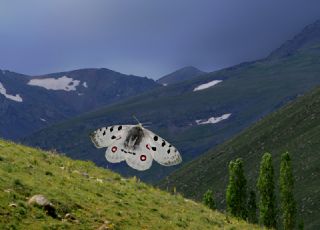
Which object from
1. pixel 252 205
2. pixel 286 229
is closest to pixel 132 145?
pixel 286 229

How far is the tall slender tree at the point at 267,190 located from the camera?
3932 inches

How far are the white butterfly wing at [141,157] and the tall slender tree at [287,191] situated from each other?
235 ft

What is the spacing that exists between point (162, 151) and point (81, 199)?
401 cm

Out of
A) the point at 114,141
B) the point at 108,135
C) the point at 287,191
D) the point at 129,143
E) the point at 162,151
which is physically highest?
the point at 108,135

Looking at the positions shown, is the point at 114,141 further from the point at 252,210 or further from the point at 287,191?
the point at 252,210

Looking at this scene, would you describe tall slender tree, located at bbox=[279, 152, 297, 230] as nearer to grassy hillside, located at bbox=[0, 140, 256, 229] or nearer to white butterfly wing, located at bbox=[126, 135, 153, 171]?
grassy hillside, located at bbox=[0, 140, 256, 229]

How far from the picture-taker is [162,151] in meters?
27.9

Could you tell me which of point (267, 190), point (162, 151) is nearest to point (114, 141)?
point (162, 151)

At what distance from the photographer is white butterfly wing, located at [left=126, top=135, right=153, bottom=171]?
28734mm

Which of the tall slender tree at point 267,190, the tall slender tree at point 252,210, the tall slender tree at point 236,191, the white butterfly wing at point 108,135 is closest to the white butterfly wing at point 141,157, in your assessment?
the white butterfly wing at point 108,135

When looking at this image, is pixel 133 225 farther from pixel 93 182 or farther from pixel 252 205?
pixel 252 205

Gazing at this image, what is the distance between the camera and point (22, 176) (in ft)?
88.8

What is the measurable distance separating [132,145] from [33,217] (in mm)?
7374

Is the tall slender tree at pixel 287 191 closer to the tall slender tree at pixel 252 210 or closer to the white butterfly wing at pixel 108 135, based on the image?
the tall slender tree at pixel 252 210
